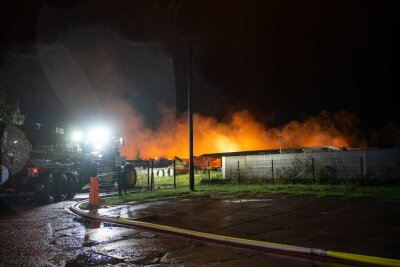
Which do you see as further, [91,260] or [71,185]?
[71,185]

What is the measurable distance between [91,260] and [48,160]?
12444mm

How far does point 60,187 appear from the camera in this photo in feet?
58.8

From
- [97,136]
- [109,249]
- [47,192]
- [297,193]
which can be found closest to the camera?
[109,249]

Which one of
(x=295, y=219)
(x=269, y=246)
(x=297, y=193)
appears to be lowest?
(x=269, y=246)

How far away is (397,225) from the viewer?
8.29m

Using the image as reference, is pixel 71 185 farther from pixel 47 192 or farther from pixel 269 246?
pixel 269 246

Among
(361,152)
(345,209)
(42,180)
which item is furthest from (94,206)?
(361,152)

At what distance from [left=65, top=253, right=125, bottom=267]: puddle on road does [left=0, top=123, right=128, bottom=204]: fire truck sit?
34.6 ft

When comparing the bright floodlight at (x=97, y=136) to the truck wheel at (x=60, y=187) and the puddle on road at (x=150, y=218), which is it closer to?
the truck wheel at (x=60, y=187)

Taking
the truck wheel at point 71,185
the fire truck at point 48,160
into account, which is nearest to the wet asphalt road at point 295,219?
the fire truck at point 48,160

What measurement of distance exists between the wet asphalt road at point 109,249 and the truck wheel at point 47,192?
591cm

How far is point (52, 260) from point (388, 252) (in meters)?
5.65

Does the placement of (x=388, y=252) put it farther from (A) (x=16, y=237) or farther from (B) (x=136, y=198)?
(B) (x=136, y=198)

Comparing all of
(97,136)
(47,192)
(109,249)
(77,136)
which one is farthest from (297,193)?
(77,136)
